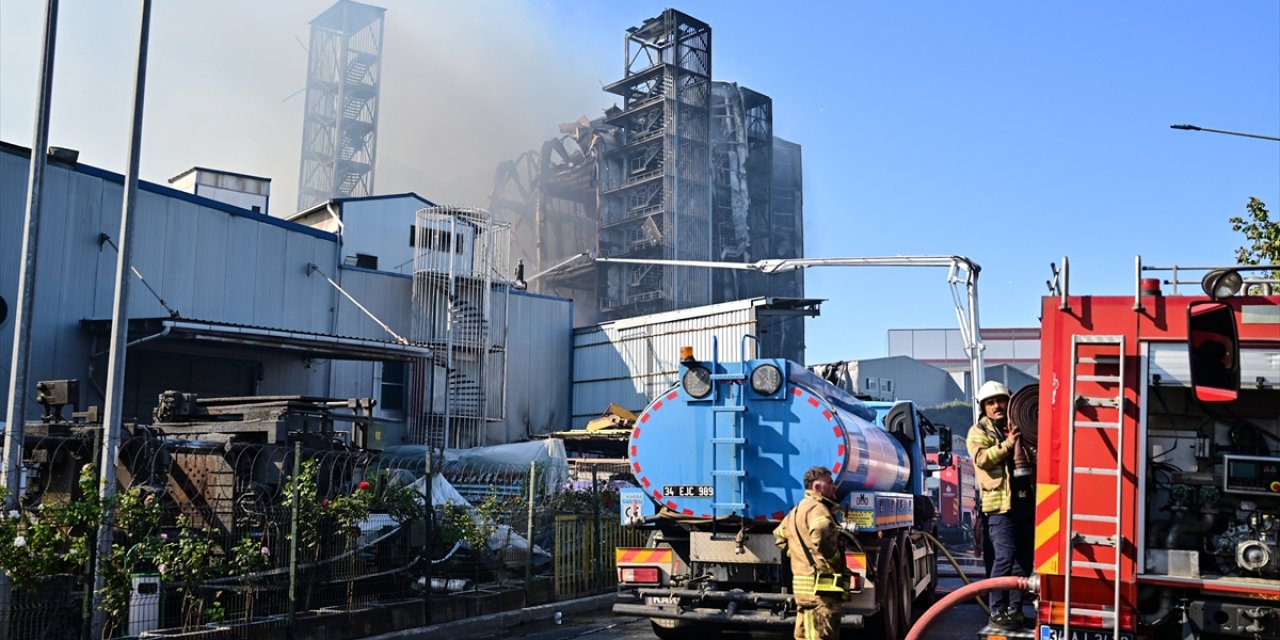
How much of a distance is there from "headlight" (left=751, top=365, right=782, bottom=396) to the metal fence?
4.89 metres

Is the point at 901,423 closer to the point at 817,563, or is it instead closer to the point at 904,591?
the point at 904,591

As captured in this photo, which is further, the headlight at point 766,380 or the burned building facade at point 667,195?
the burned building facade at point 667,195

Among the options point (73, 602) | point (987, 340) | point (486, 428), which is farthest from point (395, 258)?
point (987, 340)

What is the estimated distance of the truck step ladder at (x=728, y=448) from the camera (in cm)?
1042

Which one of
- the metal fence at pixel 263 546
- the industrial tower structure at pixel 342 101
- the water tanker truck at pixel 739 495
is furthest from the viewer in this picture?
the industrial tower structure at pixel 342 101

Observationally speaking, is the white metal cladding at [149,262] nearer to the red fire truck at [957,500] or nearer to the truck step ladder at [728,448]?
the truck step ladder at [728,448]

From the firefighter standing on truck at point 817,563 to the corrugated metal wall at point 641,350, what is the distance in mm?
24333

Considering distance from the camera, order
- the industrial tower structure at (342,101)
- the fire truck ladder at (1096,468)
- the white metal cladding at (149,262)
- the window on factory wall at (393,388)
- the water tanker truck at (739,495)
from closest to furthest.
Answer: the fire truck ladder at (1096,468), the water tanker truck at (739,495), the white metal cladding at (149,262), the window on factory wall at (393,388), the industrial tower structure at (342,101)

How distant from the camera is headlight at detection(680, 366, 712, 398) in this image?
420 inches

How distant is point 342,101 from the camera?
67250 millimetres

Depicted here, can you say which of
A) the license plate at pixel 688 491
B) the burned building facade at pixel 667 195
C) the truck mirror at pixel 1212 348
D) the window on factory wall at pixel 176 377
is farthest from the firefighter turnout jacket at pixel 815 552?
the burned building facade at pixel 667 195

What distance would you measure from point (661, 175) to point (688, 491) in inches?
1747

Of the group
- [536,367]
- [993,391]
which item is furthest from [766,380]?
[536,367]

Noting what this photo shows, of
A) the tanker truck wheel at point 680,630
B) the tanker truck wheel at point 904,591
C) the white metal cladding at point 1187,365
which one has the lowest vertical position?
the tanker truck wheel at point 680,630
